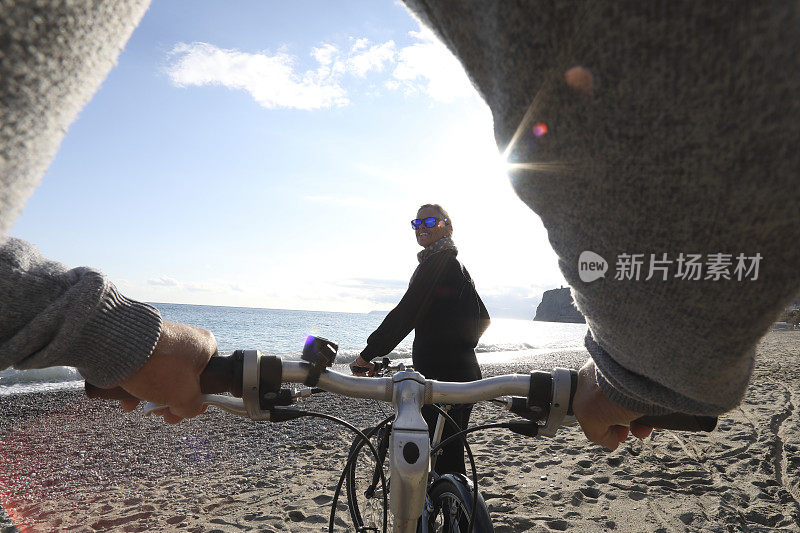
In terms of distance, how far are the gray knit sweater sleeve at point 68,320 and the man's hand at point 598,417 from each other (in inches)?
52.2

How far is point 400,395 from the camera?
1610 millimetres

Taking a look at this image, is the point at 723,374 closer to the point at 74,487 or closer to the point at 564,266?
A: the point at 564,266

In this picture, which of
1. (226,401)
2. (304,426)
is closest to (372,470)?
(226,401)

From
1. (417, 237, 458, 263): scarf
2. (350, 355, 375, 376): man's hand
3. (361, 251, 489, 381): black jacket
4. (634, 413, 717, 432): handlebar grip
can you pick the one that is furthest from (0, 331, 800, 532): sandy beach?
(634, 413, 717, 432): handlebar grip

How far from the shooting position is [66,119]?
1.94 feet

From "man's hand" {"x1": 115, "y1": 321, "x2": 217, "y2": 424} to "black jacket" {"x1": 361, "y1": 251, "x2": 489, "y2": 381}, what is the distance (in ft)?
8.52

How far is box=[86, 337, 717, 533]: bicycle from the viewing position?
4.68 feet

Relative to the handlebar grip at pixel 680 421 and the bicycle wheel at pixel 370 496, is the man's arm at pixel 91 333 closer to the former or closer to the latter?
the handlebar grip at pixel 680 421

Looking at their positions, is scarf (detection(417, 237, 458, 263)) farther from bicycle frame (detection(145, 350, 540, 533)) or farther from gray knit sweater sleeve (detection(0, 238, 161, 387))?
gray knit sweater sleeve (detection(0, 238, 161, 387))

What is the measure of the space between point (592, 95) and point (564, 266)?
292mm

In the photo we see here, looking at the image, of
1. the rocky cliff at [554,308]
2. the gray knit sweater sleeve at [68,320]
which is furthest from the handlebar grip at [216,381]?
the rocky cliff at [554,308]

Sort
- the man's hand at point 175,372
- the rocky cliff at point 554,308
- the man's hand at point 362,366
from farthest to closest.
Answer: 1. the rocky cliff at point 554,308
2. the man's hand at point 362,366
3. the man's hand at point 175,372

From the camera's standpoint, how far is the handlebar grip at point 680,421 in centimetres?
135

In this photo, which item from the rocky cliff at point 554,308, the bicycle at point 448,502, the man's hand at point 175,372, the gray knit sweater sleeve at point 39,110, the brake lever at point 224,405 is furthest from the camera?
the rocky cliff at point 554,308
